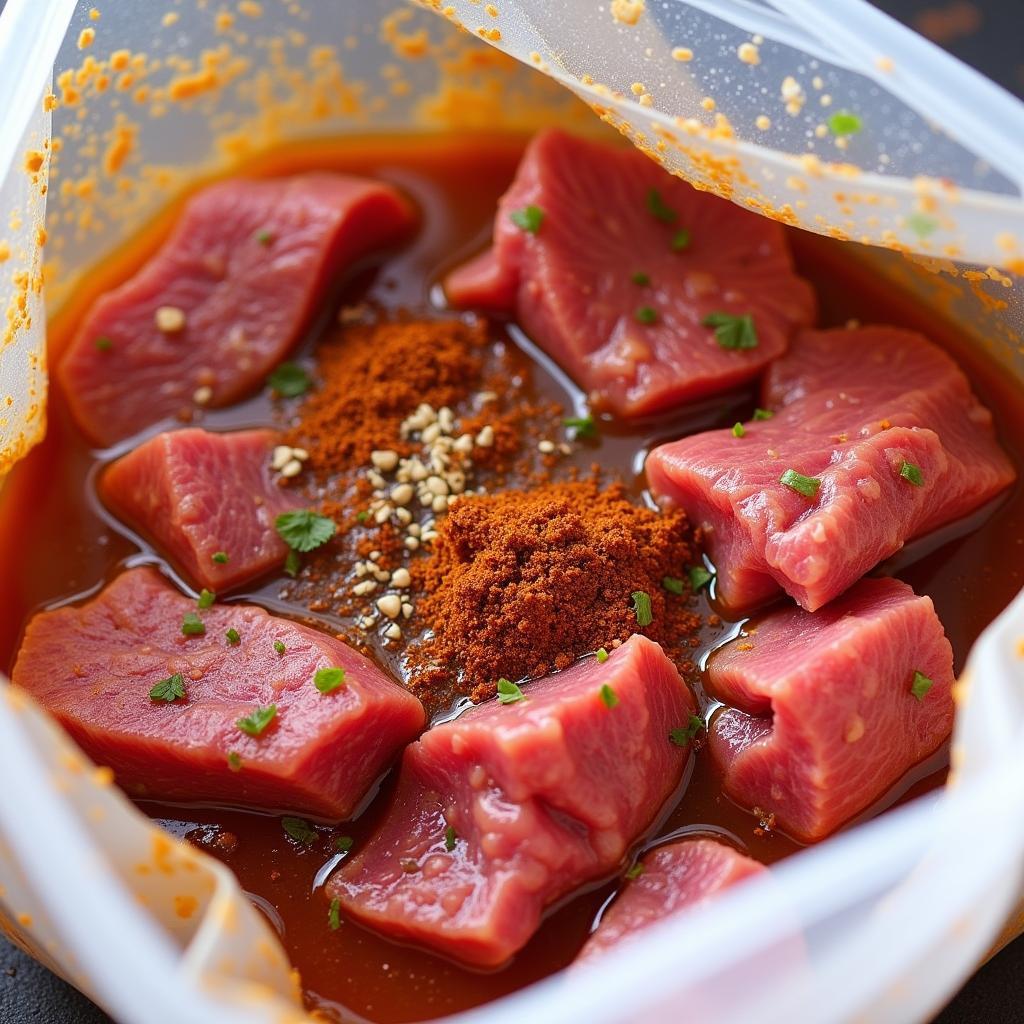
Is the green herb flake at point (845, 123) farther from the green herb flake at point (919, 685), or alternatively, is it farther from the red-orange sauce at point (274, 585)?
the green herb flake at point (919, 685)

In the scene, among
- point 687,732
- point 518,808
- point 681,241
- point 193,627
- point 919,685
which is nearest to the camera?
point 518,808

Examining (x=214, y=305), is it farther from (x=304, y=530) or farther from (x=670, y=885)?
(x=670, y=885)

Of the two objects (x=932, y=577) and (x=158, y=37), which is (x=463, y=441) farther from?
(x=158, y=37)

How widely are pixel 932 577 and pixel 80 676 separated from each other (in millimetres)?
1702

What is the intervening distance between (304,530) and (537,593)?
0.56 metres

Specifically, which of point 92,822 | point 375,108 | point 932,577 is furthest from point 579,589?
point 375,108

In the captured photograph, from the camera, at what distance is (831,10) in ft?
7.17

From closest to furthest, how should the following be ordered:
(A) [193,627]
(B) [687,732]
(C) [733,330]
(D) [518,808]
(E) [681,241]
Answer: (D) [518,808] < (B) [687,732] < (A) [193,627] < (C) [733,330] < (E) [681,241]

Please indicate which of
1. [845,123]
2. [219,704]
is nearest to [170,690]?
[219,704]

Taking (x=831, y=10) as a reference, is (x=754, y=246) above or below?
below

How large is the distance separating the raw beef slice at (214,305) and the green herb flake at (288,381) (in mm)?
29

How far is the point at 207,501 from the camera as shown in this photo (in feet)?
8.23

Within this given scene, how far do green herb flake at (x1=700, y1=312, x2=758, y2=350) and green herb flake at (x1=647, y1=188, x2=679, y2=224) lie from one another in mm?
274

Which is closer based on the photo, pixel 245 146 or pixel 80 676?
pixel 80 676
